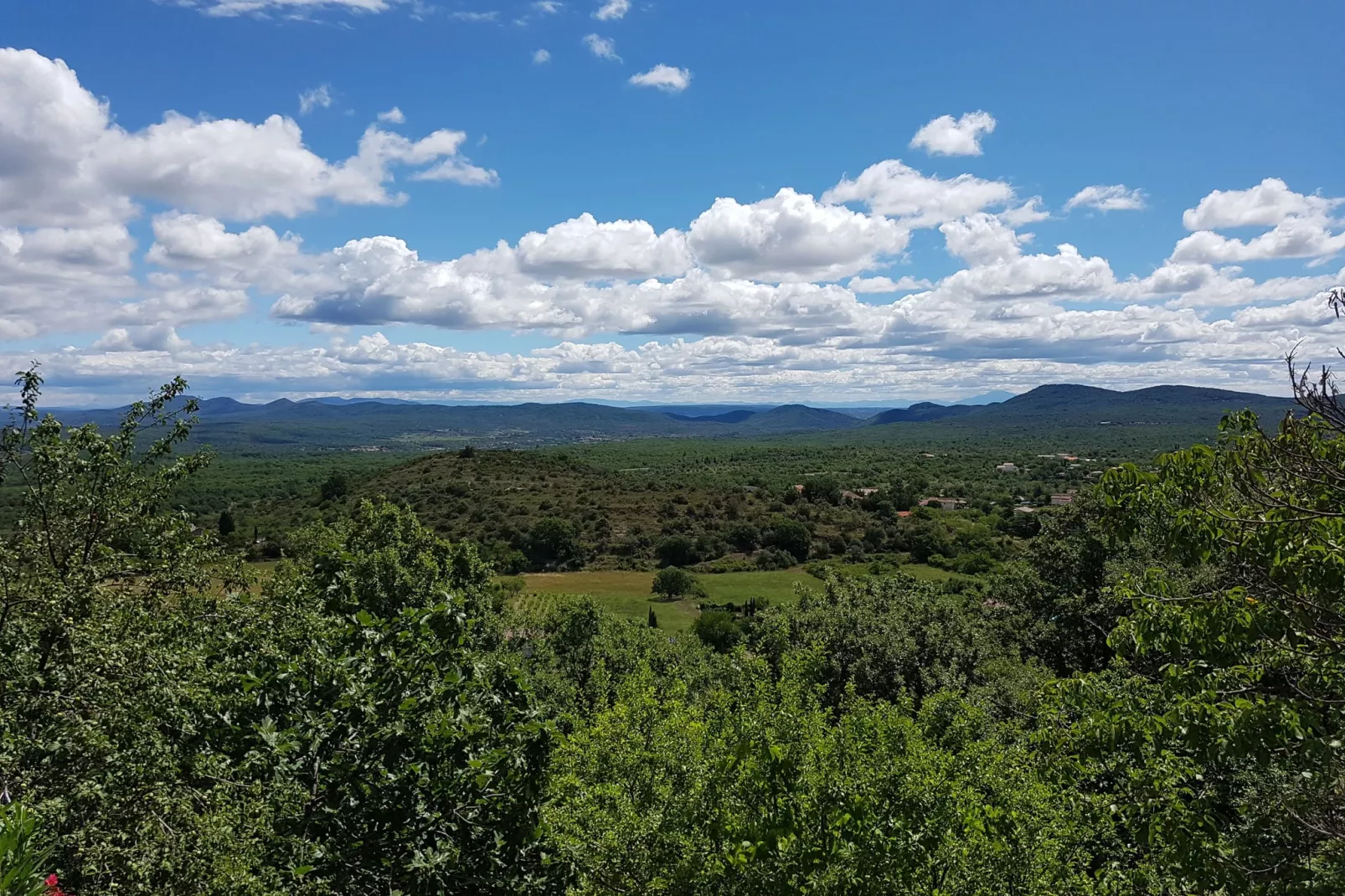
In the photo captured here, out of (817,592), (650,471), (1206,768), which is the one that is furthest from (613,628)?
(650,471)

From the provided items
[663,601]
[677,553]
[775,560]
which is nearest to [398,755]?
[663,601]

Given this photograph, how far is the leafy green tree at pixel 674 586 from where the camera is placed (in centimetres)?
7069

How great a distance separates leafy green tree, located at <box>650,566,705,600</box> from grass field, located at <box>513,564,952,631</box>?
120 centimetres

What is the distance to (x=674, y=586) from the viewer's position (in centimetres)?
7144

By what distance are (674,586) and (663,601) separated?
4.02m

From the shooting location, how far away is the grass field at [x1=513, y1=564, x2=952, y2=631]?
2436 inches

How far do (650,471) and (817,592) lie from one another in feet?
443

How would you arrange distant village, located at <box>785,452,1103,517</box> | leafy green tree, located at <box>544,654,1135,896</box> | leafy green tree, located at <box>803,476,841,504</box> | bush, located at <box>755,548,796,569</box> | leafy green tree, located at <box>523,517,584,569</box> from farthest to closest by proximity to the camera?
leafy green tree, located at <box>803,476,841,504</box> < distant village, located at <box>785,452,1103,517</box> < bush, located at <box>755,548,796,569</box> < leafy green tree, located at <box>523,517,584,569</box> < leafy green tree, located at <box>544,654,1135,896</box>

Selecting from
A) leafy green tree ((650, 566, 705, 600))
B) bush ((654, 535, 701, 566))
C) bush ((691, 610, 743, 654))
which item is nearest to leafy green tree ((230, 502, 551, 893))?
bush ((691, 610, 743, 654))

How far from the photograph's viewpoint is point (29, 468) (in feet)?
30.5

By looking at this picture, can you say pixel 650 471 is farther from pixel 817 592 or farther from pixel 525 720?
pixel 525 720

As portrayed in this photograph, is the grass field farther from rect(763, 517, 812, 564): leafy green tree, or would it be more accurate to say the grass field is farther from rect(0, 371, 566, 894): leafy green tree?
rect(0, 371, 566, 894): leafy green tree

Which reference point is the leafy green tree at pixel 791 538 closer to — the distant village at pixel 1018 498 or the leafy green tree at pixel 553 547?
the distant village at pixel 1018 498

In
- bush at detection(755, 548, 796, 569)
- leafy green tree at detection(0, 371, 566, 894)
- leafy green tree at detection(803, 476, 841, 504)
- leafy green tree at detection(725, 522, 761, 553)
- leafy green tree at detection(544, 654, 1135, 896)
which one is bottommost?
bush at detection(755, 548, 796, 569)
